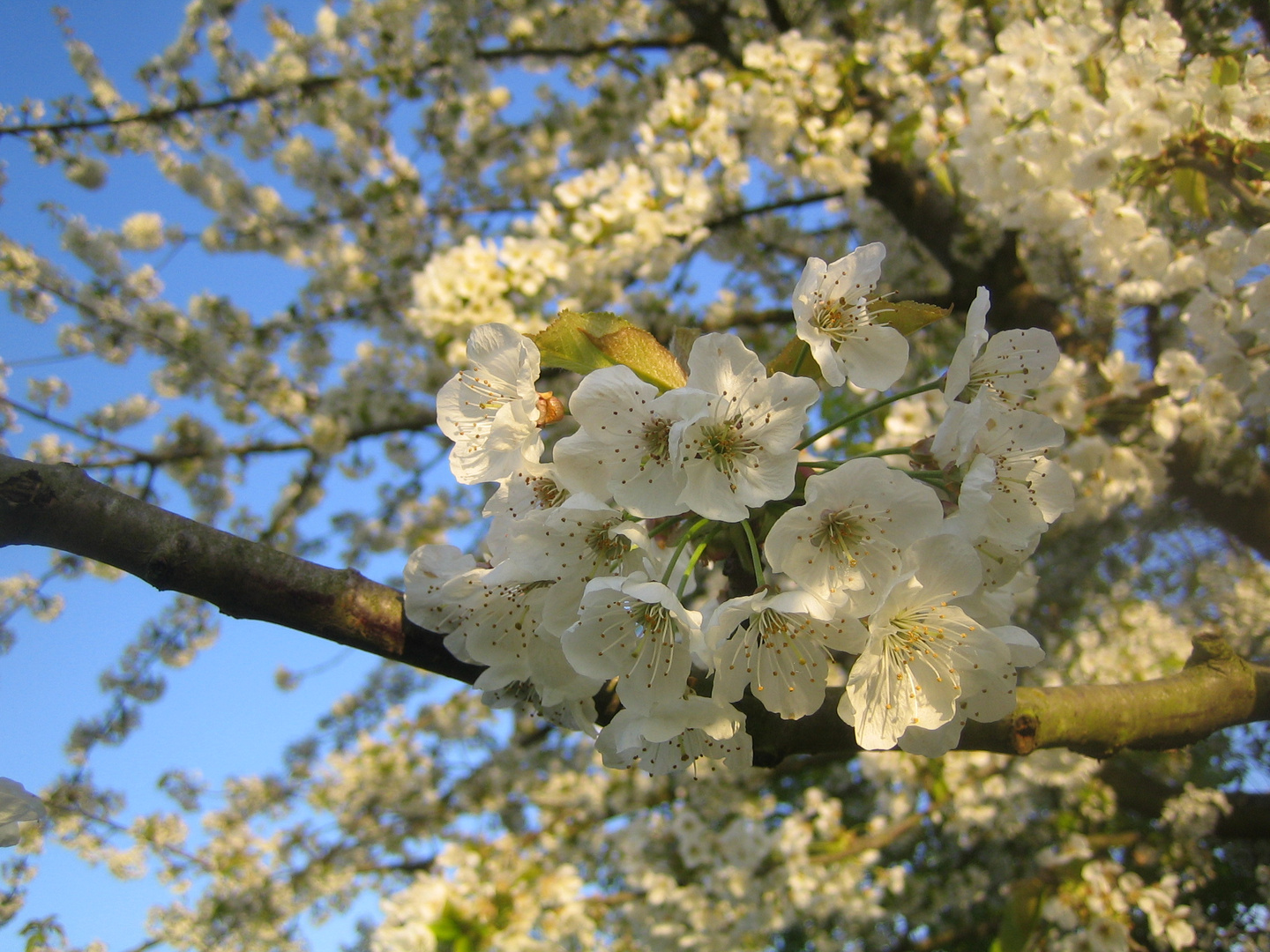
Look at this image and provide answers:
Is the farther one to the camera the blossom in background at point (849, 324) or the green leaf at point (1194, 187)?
the green leaf at point (1194, 187)

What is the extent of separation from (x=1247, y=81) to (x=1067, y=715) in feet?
6.69

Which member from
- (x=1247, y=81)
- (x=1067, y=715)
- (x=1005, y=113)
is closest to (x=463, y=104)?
(x=1005, y=113)

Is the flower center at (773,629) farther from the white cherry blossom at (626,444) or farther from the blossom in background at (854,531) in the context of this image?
the white cherry blossom at (626,444)

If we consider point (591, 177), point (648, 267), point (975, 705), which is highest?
point (591, 177)

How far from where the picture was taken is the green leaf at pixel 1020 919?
3.54 m

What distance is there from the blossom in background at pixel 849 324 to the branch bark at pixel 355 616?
1.81 feet

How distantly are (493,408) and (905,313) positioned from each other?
0.73 metres

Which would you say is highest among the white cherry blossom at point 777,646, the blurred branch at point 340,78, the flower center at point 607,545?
the blurred branch at point 340,78

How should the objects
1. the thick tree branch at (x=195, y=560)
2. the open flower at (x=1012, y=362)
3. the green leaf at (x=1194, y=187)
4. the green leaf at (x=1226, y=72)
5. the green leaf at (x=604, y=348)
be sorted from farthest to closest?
1. the green leaf at (x=1194, y=187)
2. the green leaf at (x=1226, y=72)
3. the open flower at (x=1012, y=362)
4. the green leaf at (x=604, y=348)
5. the thick tree branch at (x=195, y=560)

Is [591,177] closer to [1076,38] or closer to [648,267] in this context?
[648,267]

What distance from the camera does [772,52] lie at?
12.5 ft

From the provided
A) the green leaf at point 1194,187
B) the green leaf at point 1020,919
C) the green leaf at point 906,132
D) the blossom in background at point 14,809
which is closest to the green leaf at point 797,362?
the blossom in background at point 14,809

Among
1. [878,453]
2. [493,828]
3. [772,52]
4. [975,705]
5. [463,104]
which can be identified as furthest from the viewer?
[493,828]

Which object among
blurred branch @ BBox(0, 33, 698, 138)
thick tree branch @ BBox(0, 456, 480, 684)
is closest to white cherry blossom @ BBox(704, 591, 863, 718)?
thick tree branch @ BBox(0, 456, 480, 684)
